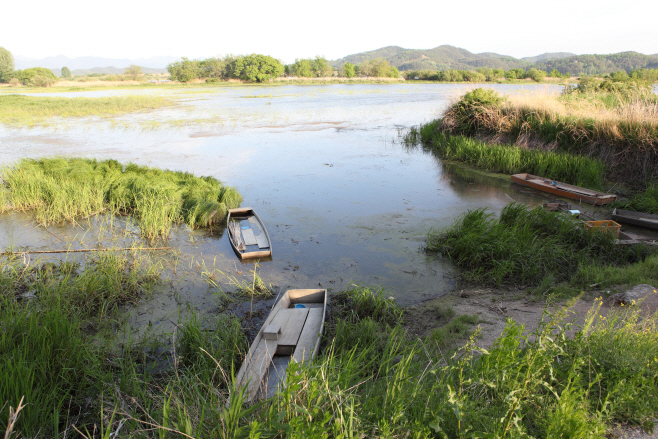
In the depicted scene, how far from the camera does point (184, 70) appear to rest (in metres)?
74.0

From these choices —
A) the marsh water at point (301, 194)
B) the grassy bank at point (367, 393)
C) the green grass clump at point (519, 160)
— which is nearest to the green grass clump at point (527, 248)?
the marsh water at point (301, 194)

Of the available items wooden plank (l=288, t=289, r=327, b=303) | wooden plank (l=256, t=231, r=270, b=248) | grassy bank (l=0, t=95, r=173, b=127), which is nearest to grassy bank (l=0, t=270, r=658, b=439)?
wooden plank (l=288, t=289, r=327, b=303)

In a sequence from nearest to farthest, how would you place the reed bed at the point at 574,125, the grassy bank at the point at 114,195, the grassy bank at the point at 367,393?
the grassy bank at the point at 367,393 < the grassy bank at the point at 114,195 < the reed bed at the point at 574,125

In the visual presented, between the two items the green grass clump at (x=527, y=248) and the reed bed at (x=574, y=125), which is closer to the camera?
the green grass clump at (x=527, y=248)

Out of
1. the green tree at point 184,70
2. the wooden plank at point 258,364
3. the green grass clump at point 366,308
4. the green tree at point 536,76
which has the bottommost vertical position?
the green grass clump at point 366,308

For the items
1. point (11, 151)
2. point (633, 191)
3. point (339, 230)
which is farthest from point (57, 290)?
point (11, 151)

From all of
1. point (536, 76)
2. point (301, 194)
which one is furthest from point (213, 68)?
point (301, 194)

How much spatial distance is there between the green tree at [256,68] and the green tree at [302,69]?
6.05m

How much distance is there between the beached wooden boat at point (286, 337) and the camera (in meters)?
3.39

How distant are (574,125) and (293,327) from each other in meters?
11.4

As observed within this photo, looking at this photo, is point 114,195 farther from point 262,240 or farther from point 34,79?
point 34,79

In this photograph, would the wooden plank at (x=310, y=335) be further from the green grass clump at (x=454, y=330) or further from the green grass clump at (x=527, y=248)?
the green grass clump at (x=527, y=248)

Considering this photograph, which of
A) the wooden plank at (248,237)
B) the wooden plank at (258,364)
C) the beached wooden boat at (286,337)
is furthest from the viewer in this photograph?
the wooden plank at (248,237)

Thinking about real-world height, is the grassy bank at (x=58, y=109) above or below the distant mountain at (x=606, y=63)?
below
